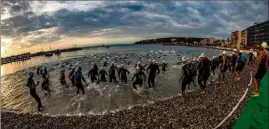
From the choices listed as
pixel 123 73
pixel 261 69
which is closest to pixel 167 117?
pixel 261 69

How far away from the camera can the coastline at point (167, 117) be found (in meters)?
10.3

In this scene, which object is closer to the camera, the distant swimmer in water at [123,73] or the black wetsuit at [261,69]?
the black wetsuit at [261,69]

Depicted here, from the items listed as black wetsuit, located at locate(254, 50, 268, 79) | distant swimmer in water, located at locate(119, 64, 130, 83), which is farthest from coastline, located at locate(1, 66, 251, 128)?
distant swimmer in water, located at locate(119, 64, 130, 83)

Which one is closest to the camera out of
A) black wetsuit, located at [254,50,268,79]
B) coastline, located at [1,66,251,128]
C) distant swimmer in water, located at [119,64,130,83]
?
coastline, located at [1,66,251,128]

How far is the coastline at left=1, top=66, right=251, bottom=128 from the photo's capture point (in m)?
10.3

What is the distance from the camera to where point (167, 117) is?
1125 cm

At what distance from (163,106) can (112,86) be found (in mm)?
9451

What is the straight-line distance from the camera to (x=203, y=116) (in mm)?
10711

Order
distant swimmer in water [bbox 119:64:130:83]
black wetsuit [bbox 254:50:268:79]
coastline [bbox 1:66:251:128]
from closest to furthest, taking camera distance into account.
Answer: coastline [bbox 1:66:251:128]
black wetsuit [bbox 254:50:268:79]
distant swimmer in water [bbox 119:64:130:83]

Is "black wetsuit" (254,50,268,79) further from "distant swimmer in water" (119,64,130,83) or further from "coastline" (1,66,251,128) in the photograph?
"distant swimmer in water" (119,64,130,83)

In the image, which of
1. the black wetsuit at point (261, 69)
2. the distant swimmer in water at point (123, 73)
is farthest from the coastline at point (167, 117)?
the distant swimmer in water at point (123, 73)

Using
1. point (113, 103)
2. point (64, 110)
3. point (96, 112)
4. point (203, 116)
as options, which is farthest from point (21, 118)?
point (203, 116)

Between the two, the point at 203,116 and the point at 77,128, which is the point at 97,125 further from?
the point at 203,116

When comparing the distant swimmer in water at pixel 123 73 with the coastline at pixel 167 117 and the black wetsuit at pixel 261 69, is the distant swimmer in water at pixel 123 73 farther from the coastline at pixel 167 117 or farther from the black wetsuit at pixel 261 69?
the black wetsuit at pixel 261 69
